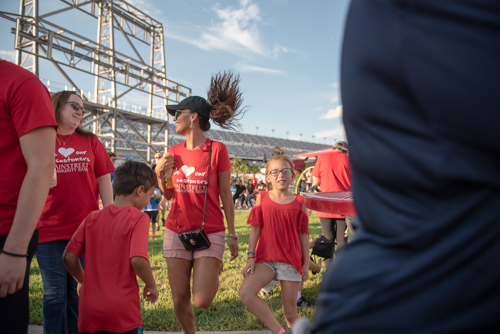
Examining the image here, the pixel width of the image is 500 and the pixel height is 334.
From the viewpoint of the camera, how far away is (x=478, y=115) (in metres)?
0.51

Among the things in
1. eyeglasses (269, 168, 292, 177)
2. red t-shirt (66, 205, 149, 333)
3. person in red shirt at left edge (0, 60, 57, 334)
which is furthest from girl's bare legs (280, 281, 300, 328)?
person in red shirt at left edge (0, 60, 57, 334)

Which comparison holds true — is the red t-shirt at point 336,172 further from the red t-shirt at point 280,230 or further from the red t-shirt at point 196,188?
the red t-shirt at point 196,188

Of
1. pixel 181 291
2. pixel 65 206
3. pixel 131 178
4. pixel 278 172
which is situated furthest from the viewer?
pixel 278 172

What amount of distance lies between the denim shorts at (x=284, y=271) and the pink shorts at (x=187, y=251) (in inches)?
18.4

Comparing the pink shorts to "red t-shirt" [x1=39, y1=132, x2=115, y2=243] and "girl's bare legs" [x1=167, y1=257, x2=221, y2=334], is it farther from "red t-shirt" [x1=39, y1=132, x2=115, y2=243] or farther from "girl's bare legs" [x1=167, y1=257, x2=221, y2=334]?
"red t-shirt" [x1=39, y1=132, x2=115, y2=243]

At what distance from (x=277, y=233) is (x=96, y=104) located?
15383 mm

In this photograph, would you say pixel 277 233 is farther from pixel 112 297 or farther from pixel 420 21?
pixel 420 21

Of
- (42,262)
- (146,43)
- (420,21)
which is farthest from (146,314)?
(146,43)

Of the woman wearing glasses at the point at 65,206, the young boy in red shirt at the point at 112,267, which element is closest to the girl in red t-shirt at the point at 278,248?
the young boy in red shirt at the point at 112,267

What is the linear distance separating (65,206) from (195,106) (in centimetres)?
142

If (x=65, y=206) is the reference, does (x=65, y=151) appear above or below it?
above

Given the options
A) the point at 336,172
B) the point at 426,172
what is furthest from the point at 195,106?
the point at 426,172

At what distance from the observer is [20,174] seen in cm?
157

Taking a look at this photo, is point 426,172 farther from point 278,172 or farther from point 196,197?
point 278,172
